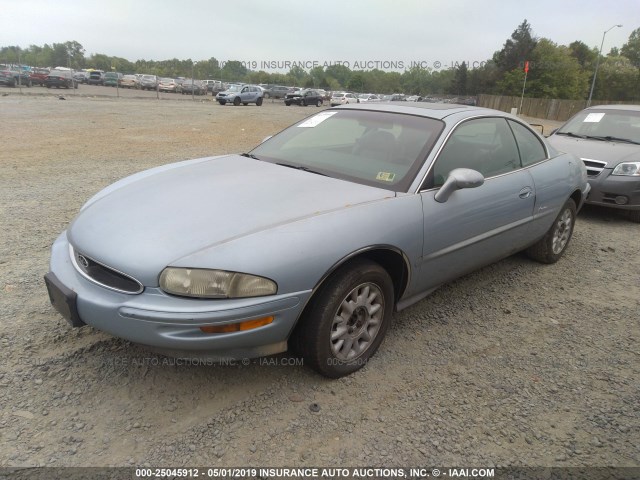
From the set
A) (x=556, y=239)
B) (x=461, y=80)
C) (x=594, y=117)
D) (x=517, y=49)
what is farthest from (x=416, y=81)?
(x=556, y=239)

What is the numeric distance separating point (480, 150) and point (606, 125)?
192 inches

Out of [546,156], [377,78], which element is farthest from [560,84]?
[546,156]

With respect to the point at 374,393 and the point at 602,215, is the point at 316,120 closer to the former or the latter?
the point at 374,393

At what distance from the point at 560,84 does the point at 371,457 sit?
7861 cm

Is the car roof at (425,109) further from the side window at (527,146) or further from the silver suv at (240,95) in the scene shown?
the silver suv at (240,95)

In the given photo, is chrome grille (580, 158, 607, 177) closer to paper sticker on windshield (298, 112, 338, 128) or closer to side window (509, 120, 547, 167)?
side window (509, 120, 547, 167)

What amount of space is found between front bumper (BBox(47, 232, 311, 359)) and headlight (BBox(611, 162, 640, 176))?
5628 millimetres

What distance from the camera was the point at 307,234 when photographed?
7.72 feet

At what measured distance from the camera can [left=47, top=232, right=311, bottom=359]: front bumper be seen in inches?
83.3

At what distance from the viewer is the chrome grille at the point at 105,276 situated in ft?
7.29

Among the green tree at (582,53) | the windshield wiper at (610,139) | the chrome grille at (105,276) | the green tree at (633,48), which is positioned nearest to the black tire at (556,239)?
the windshield wiper at (610,139)

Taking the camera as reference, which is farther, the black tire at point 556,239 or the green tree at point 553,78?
the green tree at point 553,78

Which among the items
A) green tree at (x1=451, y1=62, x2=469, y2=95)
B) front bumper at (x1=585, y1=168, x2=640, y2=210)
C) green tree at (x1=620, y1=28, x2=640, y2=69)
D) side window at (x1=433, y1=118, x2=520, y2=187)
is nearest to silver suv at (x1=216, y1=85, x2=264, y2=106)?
front bumper at (x1=585, y1=168, x2=640, y2=210)

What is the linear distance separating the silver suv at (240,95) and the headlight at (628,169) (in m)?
28.2
